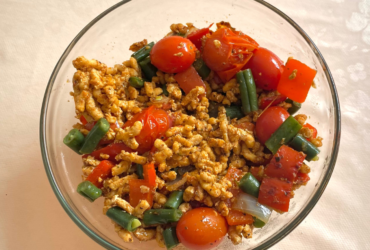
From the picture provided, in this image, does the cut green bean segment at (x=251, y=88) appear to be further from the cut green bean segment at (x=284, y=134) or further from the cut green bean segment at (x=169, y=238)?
the cut green bean segment at (x=169, y=238)

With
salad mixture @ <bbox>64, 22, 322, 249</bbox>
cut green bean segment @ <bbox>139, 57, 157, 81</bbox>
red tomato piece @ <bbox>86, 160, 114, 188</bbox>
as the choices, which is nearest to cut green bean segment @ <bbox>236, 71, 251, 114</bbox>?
salad mixture @ <bbox>64, 22, 322, 249</bbox>

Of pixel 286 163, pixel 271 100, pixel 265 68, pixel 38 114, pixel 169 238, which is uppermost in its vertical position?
pixel 265 68

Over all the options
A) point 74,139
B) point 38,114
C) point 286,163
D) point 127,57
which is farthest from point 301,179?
point 38,114

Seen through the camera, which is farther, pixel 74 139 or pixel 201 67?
pixel 201 67

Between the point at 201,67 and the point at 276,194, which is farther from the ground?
the point at 201,67

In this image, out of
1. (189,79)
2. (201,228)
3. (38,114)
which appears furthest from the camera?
(38,114)

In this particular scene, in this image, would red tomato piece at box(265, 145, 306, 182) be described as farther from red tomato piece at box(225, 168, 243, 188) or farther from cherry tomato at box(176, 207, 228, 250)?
→ cherry tomato at box(176, 207, 228, 250)

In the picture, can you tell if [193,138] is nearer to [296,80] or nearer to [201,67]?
[201,67]
